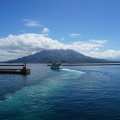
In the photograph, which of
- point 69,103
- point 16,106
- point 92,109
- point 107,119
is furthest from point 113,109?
point 16,106

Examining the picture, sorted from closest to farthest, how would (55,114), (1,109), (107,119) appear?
(107,119) → (55,114) → (1,109)

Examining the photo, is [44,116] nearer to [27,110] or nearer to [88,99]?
[27,110]

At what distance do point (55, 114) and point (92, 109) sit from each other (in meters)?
5.79

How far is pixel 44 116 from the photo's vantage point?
25953mm

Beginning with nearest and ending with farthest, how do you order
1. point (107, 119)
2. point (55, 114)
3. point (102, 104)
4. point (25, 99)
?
point (107, 119) < point (55, 114) < point (102, 104) < point (25, 99)

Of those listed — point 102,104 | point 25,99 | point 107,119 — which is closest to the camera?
point 107,119

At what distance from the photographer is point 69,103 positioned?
3350 centimetres

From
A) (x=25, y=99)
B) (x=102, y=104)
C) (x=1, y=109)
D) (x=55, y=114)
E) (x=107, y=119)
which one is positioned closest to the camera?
(x=107, y=119)

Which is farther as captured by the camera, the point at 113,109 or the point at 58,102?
the point at 58,102

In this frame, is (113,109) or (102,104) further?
(102,104)

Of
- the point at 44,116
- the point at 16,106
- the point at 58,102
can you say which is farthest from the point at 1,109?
the point at 58,102

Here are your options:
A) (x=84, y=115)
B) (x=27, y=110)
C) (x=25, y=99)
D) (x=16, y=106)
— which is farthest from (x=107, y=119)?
(x=25, y=99)

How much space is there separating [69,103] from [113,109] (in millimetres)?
7067

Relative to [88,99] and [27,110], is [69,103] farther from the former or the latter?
[27,110]
